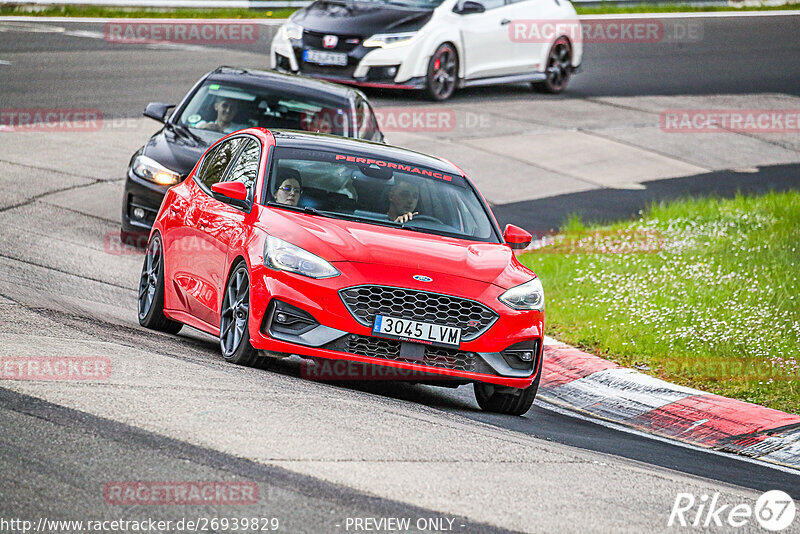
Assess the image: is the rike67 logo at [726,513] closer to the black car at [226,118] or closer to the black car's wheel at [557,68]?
the black car at [226,118]

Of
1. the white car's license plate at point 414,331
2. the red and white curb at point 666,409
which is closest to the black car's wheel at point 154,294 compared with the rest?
the white car's license plate at point 414,331

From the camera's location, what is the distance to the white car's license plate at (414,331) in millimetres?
8086

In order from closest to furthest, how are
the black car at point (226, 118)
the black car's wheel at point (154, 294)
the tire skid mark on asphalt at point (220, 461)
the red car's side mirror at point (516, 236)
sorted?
the tire skid mark on asphalt at point (220, 461) → the red car's side mirror at point (516, 236) → the black car's wheel at point (154, 294) → the black car at point (226, 118)

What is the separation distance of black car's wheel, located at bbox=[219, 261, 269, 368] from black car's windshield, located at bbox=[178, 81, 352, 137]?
17.2ft

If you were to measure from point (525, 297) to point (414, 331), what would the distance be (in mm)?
868

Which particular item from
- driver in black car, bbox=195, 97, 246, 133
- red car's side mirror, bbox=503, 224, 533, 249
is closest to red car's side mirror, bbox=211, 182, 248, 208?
red car's side mirror, bbox=503, 224, 533, 249

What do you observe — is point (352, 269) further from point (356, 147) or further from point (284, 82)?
point (284, 82)

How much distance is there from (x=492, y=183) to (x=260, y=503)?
42.2ft

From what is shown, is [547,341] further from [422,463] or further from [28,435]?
[28,435]

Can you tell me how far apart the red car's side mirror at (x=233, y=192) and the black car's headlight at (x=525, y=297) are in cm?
187

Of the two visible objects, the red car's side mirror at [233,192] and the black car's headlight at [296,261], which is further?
the red car's side mirror at [233,192]

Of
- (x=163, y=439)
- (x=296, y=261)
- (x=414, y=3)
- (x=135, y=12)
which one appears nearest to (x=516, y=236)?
(x=296, y=261)

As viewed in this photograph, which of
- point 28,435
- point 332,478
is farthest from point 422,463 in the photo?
point 28,435

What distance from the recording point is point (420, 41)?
21.1 metres
